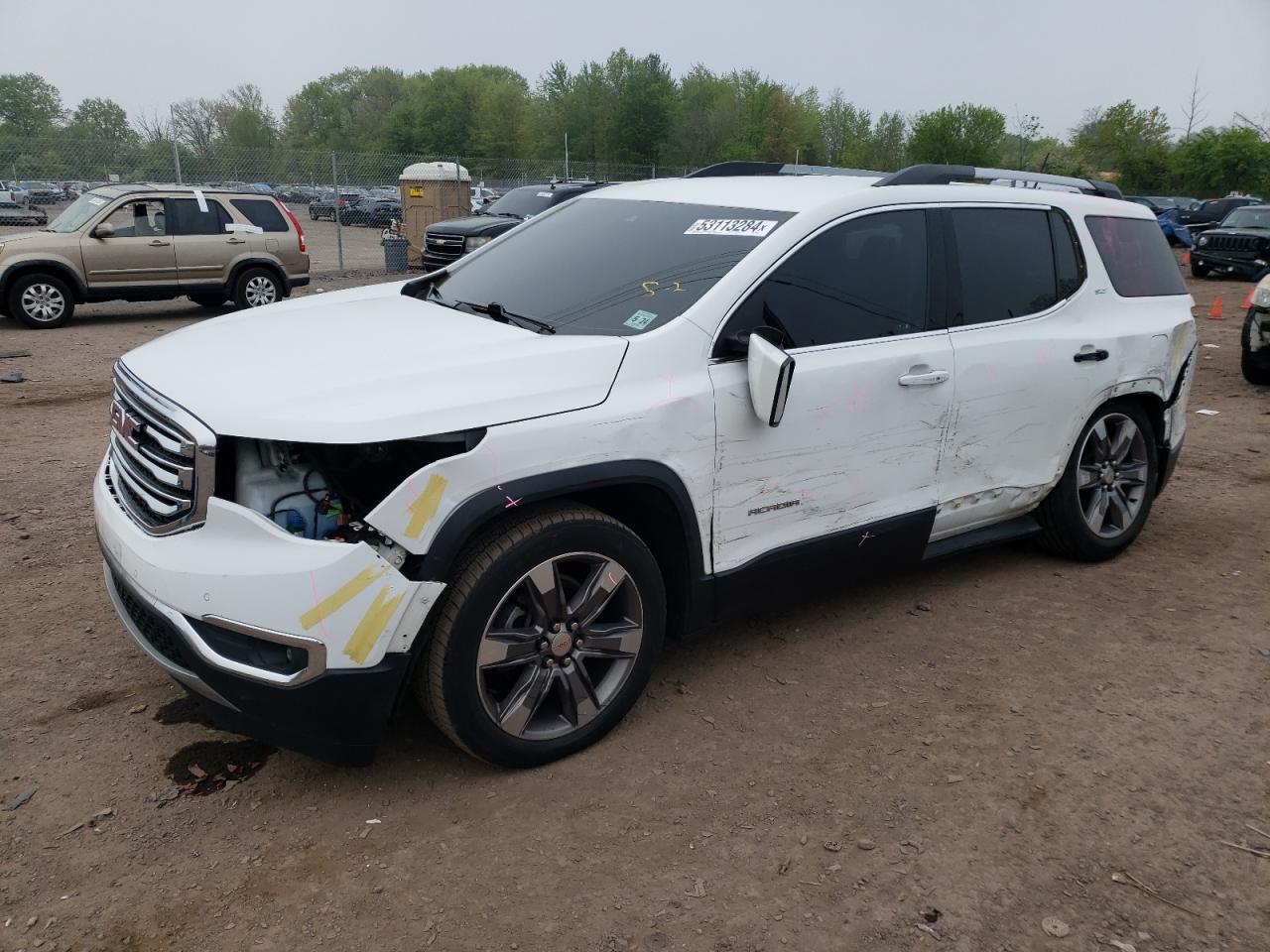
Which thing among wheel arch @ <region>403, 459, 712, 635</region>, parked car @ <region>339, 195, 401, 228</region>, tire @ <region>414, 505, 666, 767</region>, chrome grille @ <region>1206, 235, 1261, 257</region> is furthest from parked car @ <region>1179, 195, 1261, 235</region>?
tire @ <region>414, 505, 666, 767</region>

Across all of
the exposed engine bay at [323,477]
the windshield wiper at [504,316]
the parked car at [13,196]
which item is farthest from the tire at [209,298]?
the exposed engine bay at [323,477]

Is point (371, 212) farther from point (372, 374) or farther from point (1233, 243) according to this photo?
point (372, 374)

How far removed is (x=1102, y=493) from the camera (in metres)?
4.82

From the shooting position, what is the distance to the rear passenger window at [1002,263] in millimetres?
4039

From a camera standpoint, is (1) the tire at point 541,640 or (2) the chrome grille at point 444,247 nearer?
(1) the tire at point 541,640

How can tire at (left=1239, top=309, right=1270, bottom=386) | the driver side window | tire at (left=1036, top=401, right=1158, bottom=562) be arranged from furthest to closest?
the driver side window
tire at (left=1239, top=309, right=1270, bottom=386)
tire at (left=1036, top=401, right=1158, bottom=562)

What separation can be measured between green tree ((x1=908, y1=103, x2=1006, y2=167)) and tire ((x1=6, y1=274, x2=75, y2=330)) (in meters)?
55.5

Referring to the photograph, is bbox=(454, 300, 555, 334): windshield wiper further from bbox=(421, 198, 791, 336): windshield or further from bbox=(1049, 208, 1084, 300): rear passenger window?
bbox=(1049, 208, 1084, 300): rear passenger window

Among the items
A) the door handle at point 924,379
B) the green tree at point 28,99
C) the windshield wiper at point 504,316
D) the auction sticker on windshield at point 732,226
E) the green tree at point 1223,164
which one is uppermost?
the green tree at point 28,99

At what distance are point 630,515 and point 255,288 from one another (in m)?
11.8

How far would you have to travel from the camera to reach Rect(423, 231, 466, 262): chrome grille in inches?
623

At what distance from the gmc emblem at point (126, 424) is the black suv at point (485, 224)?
40.1 ft

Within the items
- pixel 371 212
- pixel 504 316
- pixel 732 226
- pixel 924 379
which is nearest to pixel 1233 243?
pixel 924 379

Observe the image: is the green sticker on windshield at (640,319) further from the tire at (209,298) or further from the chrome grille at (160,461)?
the tire at (209,298)
